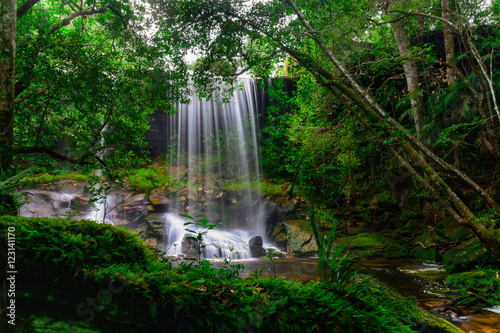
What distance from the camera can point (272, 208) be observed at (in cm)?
1291

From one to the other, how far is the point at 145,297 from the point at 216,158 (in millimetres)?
15852

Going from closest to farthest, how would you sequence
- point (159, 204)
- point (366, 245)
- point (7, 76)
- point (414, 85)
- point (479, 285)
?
point (7, 76), point (479, 285), point (414, 85), point (366, 245), point (159, 204)

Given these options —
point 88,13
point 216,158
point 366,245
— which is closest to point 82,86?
point 88,13

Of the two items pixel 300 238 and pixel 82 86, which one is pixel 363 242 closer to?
pixel 300 238

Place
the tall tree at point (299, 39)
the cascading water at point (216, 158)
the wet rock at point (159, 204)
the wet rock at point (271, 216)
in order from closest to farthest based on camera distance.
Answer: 1. the tall tree at point (299, 39)
2. the wet rock at point (271, 216)
3. the wet rock at point (159, 204)
4. the cascading water at point (216, 158)

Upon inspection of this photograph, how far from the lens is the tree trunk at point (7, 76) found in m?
3.55

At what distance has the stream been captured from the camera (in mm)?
3458

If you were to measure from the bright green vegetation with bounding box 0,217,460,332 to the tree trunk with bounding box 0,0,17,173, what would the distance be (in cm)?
249

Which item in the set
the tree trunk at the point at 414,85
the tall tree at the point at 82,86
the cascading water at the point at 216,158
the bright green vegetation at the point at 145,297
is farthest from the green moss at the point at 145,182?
the bright green vegetation at the point at 145,297

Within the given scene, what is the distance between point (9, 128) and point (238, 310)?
13.8 feet

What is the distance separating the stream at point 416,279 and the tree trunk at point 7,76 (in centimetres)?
402

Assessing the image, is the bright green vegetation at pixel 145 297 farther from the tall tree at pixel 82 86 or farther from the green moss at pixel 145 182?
the green moss at pixel 145 182

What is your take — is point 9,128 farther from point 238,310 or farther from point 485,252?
point 485,252

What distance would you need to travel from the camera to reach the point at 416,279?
228 inches
